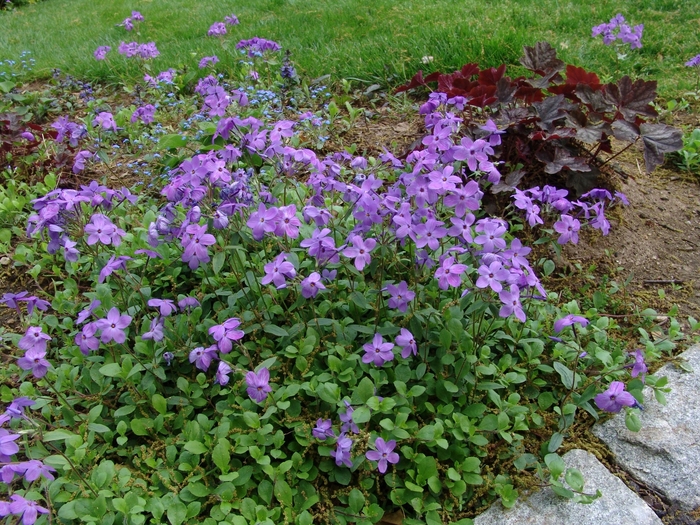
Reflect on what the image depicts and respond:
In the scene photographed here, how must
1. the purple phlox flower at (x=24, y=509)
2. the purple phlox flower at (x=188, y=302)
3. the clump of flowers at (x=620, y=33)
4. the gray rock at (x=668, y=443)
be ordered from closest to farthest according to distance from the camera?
the purple phlox flower at (x=24, y=509) < the gray rock at (x=668, y=443) < the purple phlox flower at (x=188, y=302) < the clump of flowers at (x=620, y=33)

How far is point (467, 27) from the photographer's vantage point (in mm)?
5102

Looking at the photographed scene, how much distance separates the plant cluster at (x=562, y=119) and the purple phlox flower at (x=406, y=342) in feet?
4.06

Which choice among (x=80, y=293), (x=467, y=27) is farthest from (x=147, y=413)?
(x=467, y=27)

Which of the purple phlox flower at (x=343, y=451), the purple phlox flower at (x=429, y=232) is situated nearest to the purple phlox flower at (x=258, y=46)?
the purple phlox flower at (x=429, y=232)

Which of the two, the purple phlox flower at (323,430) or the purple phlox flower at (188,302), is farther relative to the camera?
the purple phlox flower at (188,302)

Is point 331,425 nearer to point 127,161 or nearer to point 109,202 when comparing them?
point 109,202

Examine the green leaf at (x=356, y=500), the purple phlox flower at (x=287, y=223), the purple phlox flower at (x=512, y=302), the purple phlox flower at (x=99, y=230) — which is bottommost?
the green leaf at (x=356, y=500)

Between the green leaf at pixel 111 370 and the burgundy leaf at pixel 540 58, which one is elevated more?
the burgundy leaf at pixel 540 58

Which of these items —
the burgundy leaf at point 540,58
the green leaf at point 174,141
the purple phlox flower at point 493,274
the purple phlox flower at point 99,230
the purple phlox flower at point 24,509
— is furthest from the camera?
the green leaf at point 174,141

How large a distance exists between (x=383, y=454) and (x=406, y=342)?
1.40 feet

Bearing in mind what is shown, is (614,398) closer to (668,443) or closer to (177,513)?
(668,443)

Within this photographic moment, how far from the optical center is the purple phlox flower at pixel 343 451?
2.04 metres

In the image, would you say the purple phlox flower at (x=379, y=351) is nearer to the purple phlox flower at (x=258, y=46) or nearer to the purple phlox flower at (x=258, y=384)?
the purple phlox flower at (x=258, y=384)

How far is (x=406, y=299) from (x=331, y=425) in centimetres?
56
